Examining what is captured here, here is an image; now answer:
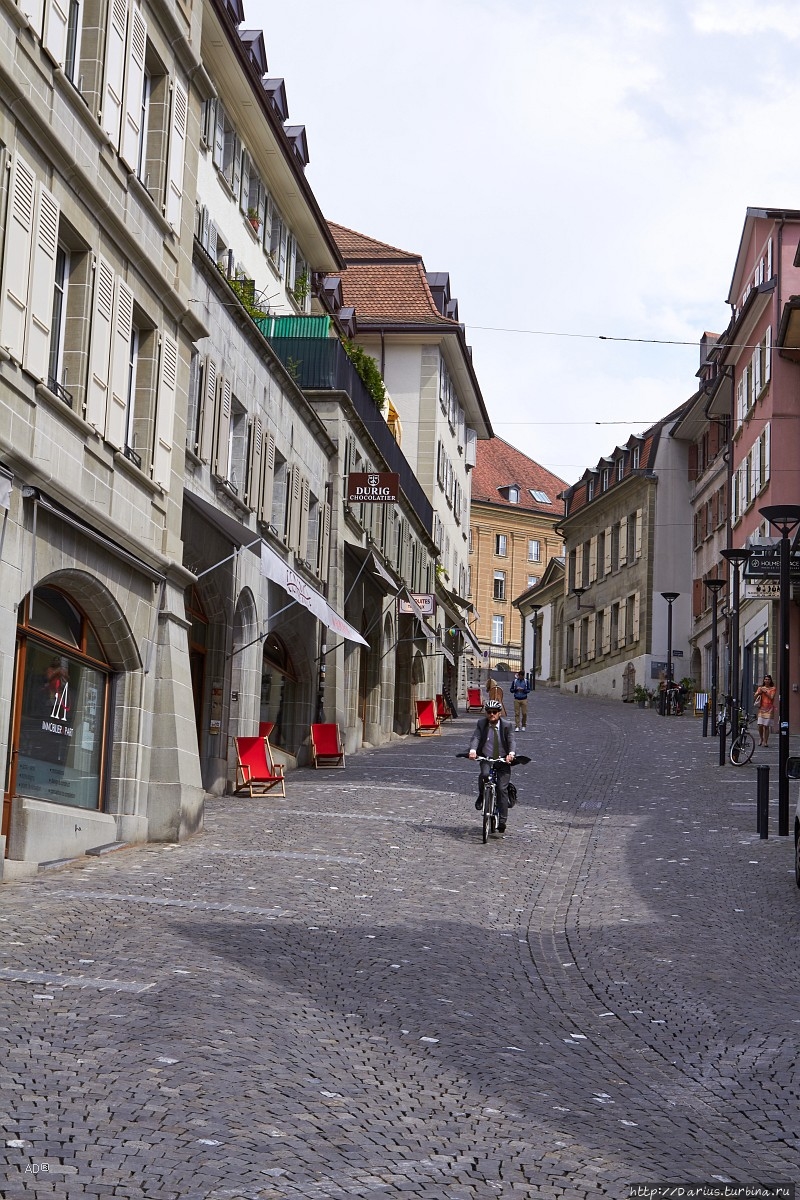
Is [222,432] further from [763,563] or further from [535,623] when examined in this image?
[535,623]

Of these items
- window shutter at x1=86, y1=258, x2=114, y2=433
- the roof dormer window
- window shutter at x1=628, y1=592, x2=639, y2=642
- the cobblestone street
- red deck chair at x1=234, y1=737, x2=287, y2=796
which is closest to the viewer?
the cobblestone street

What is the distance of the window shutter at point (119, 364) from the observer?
690 inches

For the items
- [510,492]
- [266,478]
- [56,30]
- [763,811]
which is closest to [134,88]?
[56,30]

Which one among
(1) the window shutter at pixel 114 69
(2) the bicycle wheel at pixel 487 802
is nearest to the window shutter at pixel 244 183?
(1) the window shutter at pixel 114 69

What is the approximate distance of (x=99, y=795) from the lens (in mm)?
17703

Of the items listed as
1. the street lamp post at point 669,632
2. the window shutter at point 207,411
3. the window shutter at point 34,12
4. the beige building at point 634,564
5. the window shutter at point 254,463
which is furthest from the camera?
the beige building at point 634,564

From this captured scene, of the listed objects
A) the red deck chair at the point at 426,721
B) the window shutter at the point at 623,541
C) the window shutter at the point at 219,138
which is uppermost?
the window shutter at the point at 219,138

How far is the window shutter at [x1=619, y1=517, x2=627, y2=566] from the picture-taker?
68938 mm

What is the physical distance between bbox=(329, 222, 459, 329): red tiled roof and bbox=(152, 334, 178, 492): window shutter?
3297 centimetres

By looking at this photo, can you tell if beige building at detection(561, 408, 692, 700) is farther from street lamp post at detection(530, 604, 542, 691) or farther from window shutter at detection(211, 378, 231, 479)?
window shutter at detection(211, 378, 231, 479)

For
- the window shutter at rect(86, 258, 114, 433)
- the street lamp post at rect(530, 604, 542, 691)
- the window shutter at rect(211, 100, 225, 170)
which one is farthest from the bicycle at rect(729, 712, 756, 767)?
the street lamp post at rect(530, 604, 542, 691)

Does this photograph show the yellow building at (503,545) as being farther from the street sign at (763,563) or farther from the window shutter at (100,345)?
the window shutter at (100,345)

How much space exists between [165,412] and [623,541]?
2021 inches

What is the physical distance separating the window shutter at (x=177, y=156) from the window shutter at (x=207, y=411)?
3124 mm
